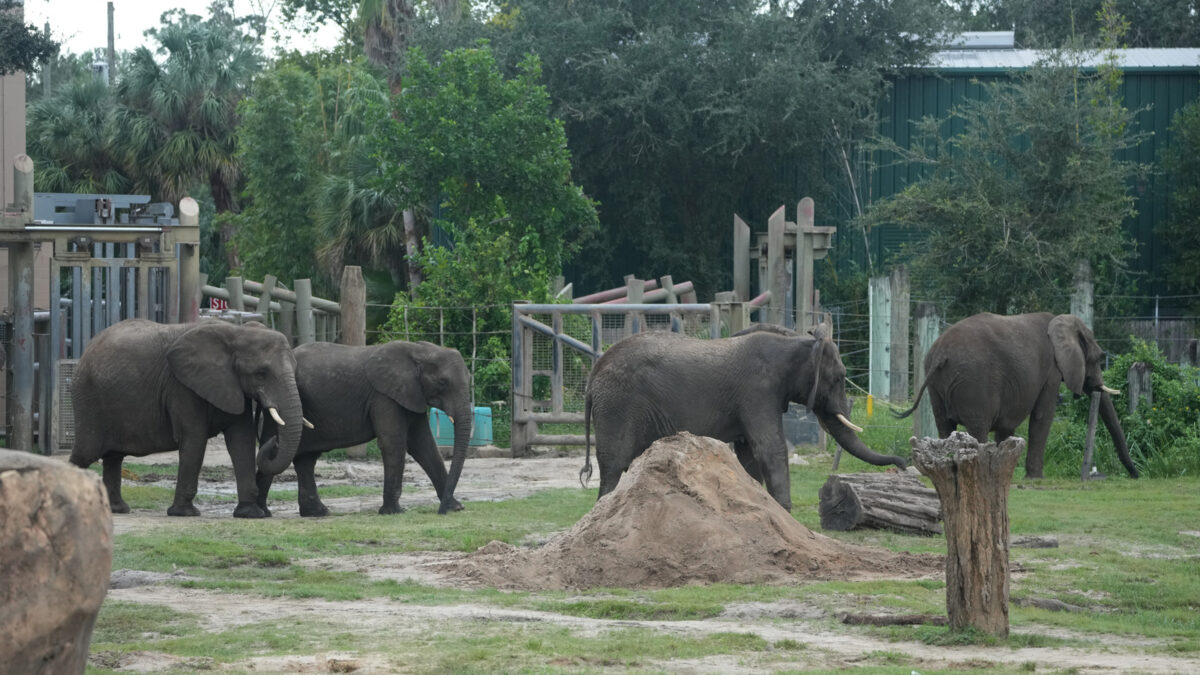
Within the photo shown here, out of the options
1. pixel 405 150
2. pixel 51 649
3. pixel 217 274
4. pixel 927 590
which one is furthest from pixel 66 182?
pixel 51 649

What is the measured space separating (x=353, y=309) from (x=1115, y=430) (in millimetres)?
8935

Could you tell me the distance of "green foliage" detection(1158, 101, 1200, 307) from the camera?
2975cm

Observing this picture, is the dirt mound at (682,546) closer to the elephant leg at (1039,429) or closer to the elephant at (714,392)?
the elephant at (714,392)

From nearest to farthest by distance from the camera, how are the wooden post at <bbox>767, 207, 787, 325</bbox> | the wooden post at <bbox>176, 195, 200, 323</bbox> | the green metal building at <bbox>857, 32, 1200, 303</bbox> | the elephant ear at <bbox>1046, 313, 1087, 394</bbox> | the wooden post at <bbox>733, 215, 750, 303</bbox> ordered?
1. the elephant ear at <bbox>1046, 313, 1087, 394</bbox>
2. the wooden post at <bbox>176, 195, 200, 323</bbox>
3. the wooden post at <bbox>767, 207, 787, 325</bbox>
4. the wooden post at <bbox>733, 215, 750, 303</bbox>
5. the green metal building at <bbox>857, 32, 1200, 303</bbox>

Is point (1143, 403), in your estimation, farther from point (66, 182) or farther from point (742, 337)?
point (66, 182)

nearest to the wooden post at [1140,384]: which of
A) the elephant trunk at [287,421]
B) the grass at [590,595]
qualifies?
the grass at [590,595]

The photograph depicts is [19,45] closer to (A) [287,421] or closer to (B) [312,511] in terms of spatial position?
(A) [287,421]

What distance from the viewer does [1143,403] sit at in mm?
18047

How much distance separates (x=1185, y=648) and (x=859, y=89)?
76.4 feet

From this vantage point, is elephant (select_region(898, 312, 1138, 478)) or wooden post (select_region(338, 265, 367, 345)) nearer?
elephant (select_region(898, 312, 1138, 478))

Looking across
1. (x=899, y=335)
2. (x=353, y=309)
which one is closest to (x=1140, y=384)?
(x=899, y=335)

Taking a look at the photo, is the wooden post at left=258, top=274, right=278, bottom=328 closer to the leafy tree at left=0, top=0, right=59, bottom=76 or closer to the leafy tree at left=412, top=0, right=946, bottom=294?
the leafy tree at left=0, top=0, right=59, bottom=76

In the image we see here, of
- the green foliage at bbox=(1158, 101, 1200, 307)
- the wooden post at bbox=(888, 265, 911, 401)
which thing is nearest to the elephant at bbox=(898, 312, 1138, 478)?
the wooden post at bbox=(888, 265, 911, 401)

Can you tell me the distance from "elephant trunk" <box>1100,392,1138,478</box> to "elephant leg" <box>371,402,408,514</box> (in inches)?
297
